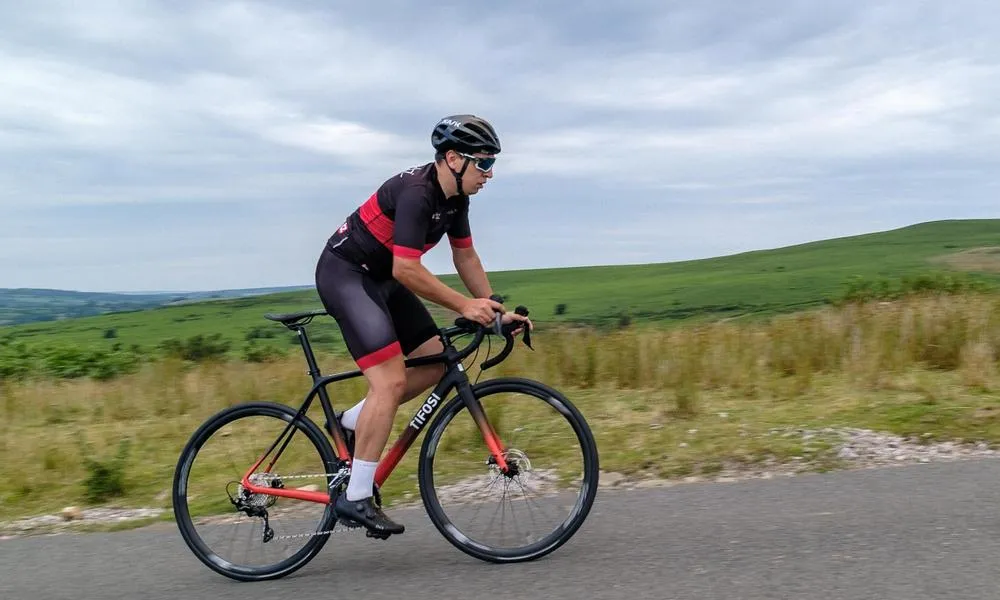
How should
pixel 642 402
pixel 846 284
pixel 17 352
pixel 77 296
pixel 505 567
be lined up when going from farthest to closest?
pixel 77 296
pixel 846 284
pixel 17 352
pixel 642 402
pixel 505 567

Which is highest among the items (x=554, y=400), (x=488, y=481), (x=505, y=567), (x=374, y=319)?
(x=374, y=319)

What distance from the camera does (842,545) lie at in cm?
420

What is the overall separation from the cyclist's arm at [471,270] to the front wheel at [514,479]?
27.9 inches

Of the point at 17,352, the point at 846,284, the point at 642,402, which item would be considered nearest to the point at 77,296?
the point at 17,352

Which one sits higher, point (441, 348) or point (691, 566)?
point (441, 348)

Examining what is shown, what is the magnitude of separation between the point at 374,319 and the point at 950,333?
726cm

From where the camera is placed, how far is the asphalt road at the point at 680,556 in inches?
149

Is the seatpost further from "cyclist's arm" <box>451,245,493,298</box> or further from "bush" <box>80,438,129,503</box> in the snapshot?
"bush" <box>80,438,129,503</box>

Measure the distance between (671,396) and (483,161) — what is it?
4.68 meters

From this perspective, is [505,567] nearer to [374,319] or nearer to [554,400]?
[554,400]

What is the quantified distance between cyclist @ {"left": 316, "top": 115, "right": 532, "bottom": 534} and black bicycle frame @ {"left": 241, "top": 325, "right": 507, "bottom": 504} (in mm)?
95

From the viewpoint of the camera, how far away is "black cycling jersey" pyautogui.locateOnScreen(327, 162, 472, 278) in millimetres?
4199

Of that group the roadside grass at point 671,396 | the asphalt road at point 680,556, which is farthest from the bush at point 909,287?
the asphalt road at point 680,556

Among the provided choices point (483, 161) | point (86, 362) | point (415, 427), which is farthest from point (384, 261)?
point (86, 362)
